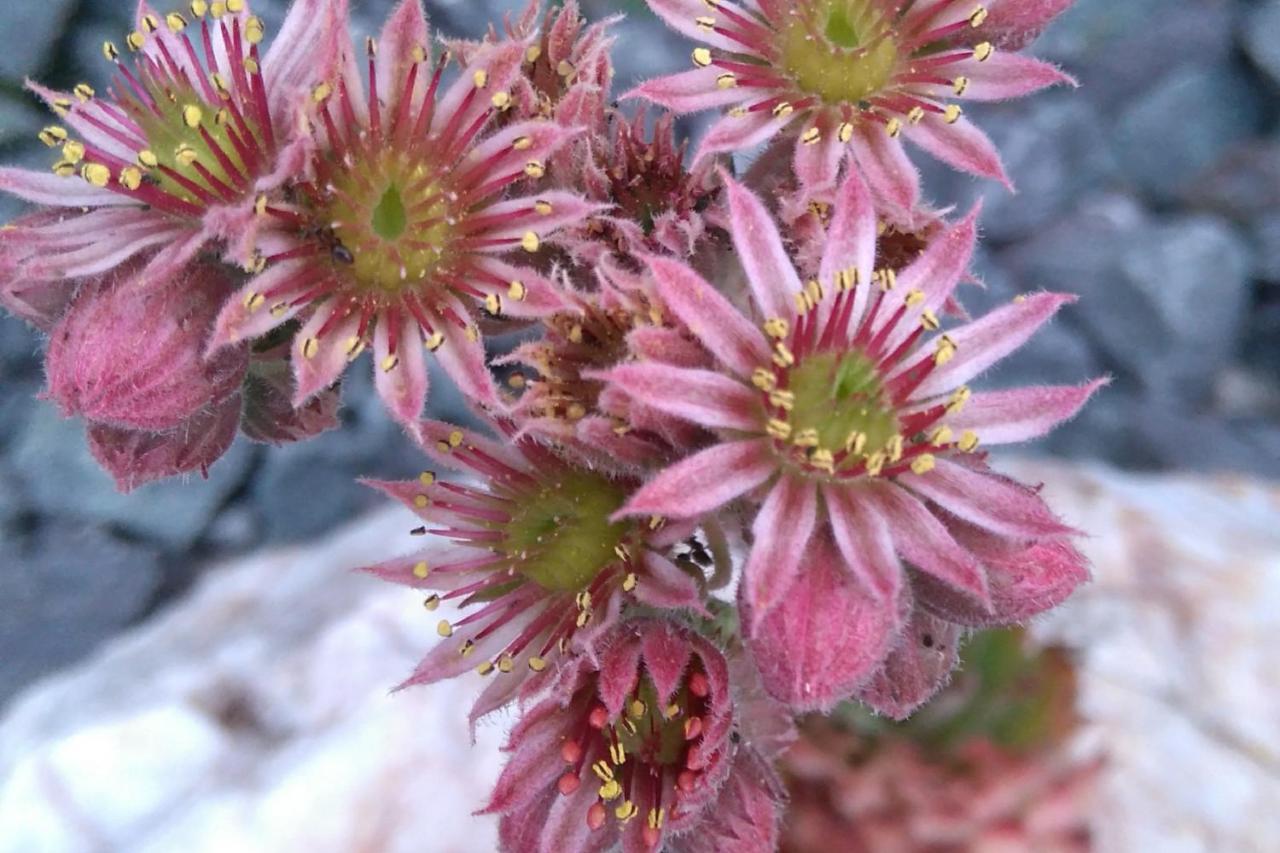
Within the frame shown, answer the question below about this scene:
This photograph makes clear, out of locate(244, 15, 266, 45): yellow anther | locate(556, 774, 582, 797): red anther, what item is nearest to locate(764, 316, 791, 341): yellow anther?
locate(556, 774, 582, 797): red anther

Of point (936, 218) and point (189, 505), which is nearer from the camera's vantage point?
point (936, 218)

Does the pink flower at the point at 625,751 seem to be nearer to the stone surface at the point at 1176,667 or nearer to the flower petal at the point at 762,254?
the flower petal at the point at 762,254

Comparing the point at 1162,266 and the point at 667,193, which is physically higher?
the point at 667,193

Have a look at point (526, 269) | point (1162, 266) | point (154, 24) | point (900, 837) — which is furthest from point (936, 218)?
point (1162, 266)

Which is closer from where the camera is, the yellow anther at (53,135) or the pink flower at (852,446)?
the pink flower at (852,446)

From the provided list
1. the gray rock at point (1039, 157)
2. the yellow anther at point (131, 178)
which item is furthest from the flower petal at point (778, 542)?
the gray rock at point (1039, 157)

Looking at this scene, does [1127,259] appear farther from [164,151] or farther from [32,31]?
[164,151]

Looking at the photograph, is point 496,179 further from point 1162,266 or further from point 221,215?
point 1162,266

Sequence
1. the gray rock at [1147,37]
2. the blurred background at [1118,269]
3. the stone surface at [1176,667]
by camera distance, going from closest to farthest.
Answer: the stone surface at [1176,667] → the blurred background at [1118,269] → the gray rock at [1147,37]
